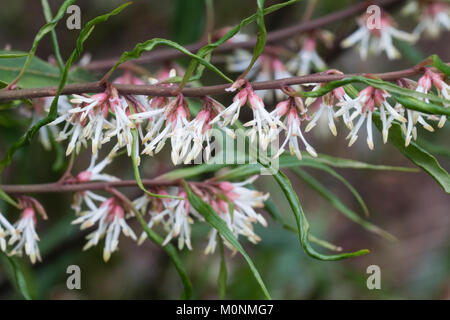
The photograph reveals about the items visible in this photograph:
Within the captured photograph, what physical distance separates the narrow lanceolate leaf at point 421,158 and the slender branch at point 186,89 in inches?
2.7

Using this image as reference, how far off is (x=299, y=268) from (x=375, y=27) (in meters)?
0.80

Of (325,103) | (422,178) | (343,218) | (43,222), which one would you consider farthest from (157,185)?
(422,178)

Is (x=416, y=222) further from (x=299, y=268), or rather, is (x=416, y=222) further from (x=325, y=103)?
(x=325, y=103)

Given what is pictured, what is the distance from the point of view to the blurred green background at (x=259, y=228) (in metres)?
1.50

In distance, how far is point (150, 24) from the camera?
225 cm

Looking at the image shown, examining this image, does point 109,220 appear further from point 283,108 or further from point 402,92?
point 402,92

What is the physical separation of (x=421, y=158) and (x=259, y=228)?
950 mm

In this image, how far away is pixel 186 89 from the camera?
0.69 m

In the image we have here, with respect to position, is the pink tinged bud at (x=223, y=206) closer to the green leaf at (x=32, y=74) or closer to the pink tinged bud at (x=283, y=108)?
the pink tinged bud at (x=283, y=108)

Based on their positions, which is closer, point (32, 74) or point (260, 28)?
point (260, 28)

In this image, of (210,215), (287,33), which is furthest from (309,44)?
(210,215)

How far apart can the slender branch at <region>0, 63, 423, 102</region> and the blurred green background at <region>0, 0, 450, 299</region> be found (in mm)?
343

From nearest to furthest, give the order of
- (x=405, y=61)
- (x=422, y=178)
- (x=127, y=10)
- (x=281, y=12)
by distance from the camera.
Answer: (x=281, y=12)
(x=127, y=10)
(x=405, y=61)
(x=422, y=178)
